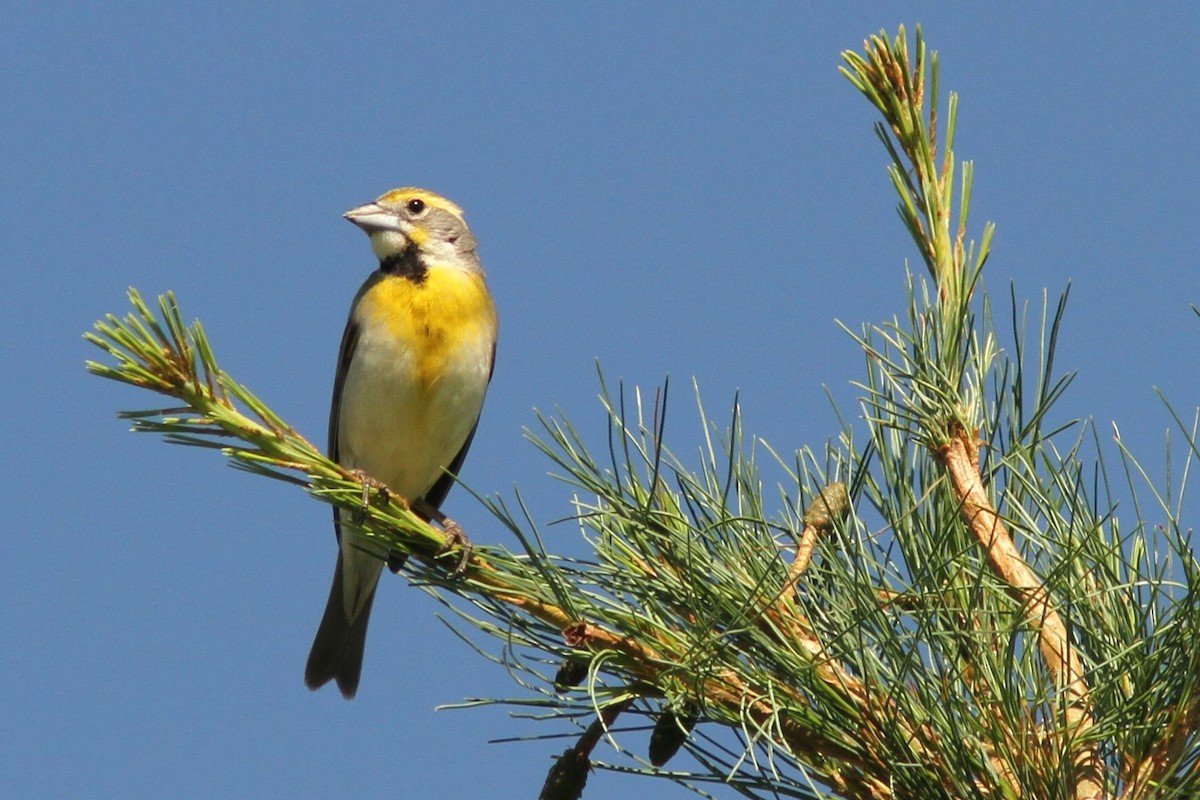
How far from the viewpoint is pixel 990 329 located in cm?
380

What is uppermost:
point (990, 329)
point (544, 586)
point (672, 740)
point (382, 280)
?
point (382, 280)

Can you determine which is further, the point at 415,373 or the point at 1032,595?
the point at 415,373

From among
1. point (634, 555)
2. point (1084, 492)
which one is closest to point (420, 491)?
point (634, 555)

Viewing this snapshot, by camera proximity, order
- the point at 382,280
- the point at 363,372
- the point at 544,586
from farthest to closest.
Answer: the point at 382,280, the point at 363,372, the point at 544,586

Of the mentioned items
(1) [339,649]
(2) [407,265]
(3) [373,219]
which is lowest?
(1) [339,649]

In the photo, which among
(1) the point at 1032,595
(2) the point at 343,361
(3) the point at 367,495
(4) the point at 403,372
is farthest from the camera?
(2) the point at 343,361

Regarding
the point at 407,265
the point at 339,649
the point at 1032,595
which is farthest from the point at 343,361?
the point at 1032,595

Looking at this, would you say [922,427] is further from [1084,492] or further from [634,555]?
[634,555]

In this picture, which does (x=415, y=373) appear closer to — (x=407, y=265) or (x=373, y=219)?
(x=407, y=265)

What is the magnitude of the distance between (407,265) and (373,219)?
47cm

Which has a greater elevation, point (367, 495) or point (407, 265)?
point (407, 265)

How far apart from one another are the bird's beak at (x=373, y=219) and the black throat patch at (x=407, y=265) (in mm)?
201

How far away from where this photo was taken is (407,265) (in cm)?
782

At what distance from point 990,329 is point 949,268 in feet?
0.68
